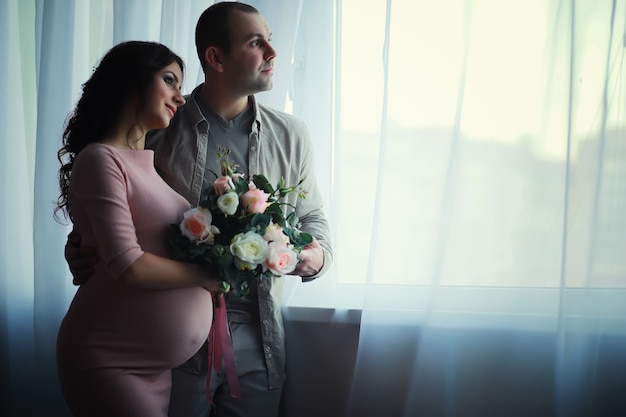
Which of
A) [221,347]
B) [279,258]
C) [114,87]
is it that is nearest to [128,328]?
[221,347]

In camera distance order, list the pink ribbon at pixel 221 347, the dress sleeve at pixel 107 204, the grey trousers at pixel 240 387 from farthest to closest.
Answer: the grey trousers at pixel 240 387
the pink ribbon at pixel 221 347
the dress sleeve at pixel 107 204

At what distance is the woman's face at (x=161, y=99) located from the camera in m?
1.58

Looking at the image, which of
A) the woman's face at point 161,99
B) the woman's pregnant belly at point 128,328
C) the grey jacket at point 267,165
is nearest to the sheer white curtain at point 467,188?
the grey jacket at point 267,165

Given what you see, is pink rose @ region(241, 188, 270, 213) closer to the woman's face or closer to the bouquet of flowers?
the bouquet of flowers

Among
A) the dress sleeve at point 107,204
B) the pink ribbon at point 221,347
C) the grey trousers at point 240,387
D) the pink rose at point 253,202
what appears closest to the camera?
the dress sleeve at point 107,204

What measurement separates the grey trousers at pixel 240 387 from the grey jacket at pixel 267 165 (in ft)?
0.09

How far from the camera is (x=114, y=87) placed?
160cm

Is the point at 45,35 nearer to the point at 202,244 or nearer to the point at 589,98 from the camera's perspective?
the point at 202,244

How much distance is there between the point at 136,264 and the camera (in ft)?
4.59

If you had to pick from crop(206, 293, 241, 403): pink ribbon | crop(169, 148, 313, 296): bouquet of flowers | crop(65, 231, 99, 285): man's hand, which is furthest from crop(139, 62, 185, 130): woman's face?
crop(206, 293, 241, 403): pink ribbon

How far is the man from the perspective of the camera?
5.99 feet

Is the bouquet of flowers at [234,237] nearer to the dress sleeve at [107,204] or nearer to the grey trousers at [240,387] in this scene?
the dress sleeve at [107,204]

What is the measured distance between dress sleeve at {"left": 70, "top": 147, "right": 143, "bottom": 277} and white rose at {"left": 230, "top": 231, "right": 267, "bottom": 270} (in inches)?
8.9

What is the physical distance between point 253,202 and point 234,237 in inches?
3.9
